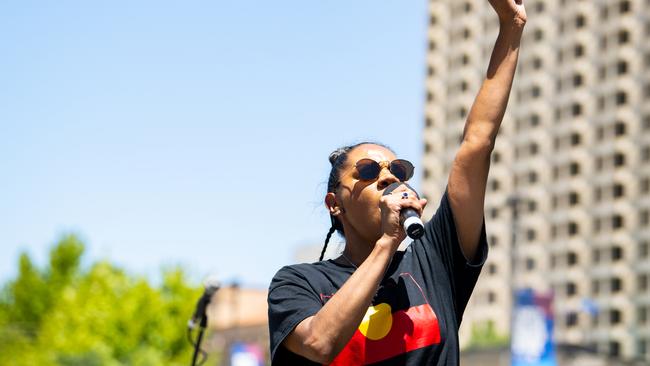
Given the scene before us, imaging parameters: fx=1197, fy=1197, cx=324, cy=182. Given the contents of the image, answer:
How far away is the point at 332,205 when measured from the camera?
430cm

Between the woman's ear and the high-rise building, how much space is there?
9309 centimetres

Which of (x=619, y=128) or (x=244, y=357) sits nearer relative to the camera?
(x=244, y=357)

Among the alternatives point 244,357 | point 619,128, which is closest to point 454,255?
point 244,357

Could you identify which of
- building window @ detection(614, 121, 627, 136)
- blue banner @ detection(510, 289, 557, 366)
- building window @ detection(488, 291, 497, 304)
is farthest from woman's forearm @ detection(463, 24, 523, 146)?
building window @ detection(488, 291, 497, 304)

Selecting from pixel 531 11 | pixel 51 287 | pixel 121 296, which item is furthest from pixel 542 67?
pixel 121 296

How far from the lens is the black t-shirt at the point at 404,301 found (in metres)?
3.86

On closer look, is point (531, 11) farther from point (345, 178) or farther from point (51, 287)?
point (345, 178)

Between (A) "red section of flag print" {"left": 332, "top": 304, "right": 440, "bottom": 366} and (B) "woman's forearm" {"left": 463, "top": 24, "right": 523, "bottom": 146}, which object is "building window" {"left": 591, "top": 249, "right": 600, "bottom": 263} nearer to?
(B) "woman's forearm" {"left": 463, "top": 24, "right": 523, "bottom": 146}

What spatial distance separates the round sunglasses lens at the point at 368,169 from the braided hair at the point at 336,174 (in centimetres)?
16

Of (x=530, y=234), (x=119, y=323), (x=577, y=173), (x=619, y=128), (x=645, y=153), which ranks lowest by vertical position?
(x=530, y=234)

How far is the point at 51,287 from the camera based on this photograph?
3000 inches

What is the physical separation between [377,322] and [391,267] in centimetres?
31

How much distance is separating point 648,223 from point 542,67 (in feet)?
64.7

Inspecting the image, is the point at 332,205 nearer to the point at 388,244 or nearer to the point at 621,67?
the point at 388,244
